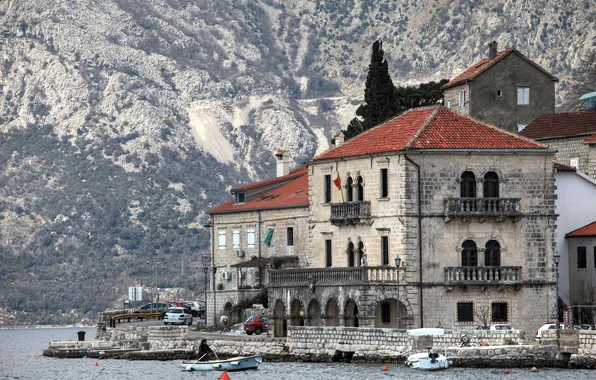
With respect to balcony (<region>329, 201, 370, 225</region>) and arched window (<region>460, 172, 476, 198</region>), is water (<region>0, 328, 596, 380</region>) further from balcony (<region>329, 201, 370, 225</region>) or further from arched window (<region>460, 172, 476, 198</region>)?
arched window (<region>460, 172, 476, 198</region>)

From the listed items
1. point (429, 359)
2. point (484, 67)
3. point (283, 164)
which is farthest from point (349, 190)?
point (283, 164)

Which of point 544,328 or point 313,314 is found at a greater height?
point 313,314

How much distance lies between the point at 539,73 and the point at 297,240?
19478 millimetres

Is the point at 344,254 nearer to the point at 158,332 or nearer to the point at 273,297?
the point at 273,297

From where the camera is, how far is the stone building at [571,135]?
110m

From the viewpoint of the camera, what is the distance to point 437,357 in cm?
8356

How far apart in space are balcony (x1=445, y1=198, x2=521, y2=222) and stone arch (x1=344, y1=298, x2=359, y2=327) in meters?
6.37

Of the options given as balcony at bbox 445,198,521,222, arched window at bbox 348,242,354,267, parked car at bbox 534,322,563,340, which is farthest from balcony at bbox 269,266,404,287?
parked car at bbox 534,322,563,340

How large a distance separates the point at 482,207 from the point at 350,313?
27.7 ft

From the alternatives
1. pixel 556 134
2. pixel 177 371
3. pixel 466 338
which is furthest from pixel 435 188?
pixel 556 134

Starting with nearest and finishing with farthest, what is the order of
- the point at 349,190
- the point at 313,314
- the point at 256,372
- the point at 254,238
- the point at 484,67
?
the point at 256,372 < the point at 313,314 < the point at 349,190 < the point at 484,67 < the point at 254,238

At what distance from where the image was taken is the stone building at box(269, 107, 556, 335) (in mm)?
91312

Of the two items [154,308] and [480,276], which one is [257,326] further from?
[154,308]

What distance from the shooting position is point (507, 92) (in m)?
119
